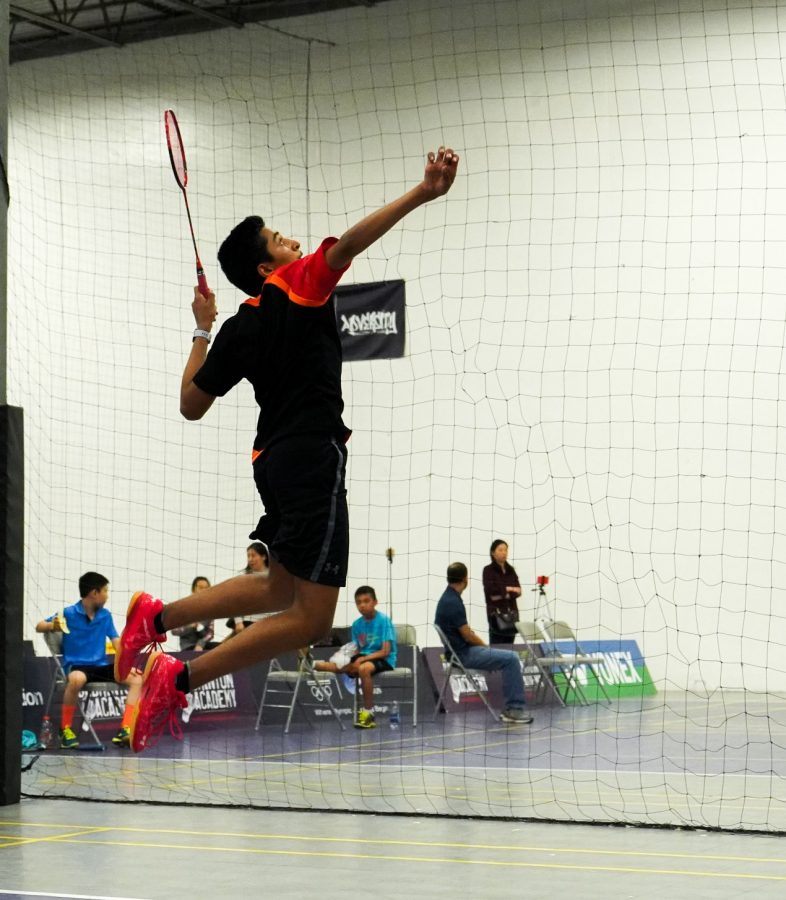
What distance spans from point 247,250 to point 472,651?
8585 millimetres

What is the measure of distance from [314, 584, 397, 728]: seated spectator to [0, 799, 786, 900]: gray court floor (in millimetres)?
4821

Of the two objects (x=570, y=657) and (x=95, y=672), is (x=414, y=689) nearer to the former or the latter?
(x=570, y=657)

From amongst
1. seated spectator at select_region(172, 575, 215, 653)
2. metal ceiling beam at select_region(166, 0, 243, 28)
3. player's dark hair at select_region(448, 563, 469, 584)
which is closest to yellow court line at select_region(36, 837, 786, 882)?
player's dark hair at select_region(448, 563, 469, 584)

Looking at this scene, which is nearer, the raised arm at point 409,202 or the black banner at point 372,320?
the raised arm at point 409,202

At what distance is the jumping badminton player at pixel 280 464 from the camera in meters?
4.55

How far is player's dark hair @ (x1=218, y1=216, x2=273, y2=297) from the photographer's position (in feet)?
16.1

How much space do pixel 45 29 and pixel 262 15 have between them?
111 inches

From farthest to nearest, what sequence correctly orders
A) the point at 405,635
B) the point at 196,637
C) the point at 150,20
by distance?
1. the point at 150,20
2. the point at 196,637
3. the point at 405,635

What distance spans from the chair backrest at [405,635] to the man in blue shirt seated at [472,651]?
3.35ft

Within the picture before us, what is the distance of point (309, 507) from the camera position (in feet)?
15.0

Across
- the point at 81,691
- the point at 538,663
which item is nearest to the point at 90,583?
the point at 81,691

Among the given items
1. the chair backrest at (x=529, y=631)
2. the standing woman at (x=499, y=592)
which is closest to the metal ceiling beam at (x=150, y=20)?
the standing woman at (x=499, y=592)

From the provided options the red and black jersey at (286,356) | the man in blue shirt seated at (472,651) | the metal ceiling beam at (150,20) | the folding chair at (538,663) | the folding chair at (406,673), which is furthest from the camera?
the metal ceiling beam at (150,20)

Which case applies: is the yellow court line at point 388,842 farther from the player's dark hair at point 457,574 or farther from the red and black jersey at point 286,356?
the player's dark hair at point 457,574
